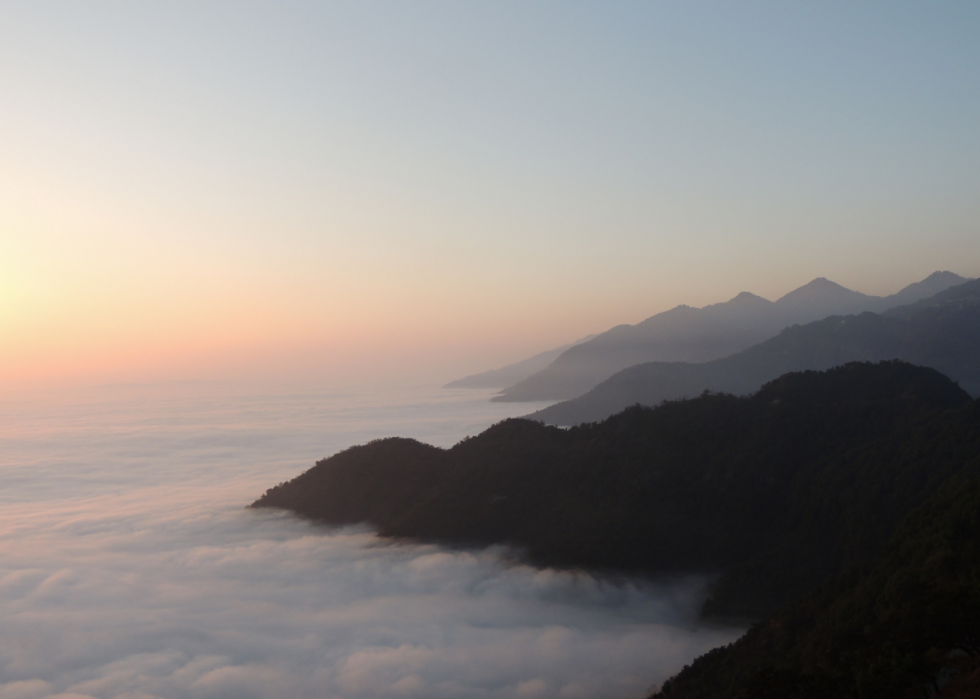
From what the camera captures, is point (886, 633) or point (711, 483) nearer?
point (886, 633)

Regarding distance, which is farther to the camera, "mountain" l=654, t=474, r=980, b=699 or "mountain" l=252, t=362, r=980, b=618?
"mountain" l=252, t=362, r=980, b=618

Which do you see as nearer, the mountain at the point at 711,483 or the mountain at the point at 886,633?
the mountain at the point at 886,633

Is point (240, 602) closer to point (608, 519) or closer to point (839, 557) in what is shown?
point (608, 519)

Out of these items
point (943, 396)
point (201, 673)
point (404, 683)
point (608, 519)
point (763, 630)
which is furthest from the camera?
point (943, 396)

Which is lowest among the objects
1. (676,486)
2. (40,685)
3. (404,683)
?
(404,683)

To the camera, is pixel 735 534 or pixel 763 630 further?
pixel 735 534

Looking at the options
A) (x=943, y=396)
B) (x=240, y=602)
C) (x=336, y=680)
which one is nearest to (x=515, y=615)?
(x=336, y=680)

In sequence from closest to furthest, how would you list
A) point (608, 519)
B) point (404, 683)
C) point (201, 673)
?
point (404, 683), point (201, 673), point (608, 519)

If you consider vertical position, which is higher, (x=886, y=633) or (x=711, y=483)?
(x=886, y=633)
